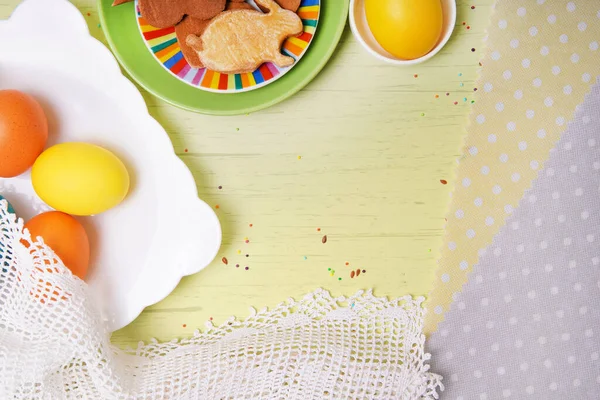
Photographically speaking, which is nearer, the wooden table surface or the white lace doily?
the white lace doily

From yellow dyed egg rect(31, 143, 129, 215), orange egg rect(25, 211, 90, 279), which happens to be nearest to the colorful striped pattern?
yellow dyed egg rect(31, 143, 129, 215)

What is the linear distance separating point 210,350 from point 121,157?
34 cm

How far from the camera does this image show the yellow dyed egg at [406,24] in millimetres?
789

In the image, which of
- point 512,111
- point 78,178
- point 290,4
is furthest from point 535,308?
point 78,178

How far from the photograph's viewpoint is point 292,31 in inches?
33.1

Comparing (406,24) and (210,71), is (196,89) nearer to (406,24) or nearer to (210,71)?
(210,71)

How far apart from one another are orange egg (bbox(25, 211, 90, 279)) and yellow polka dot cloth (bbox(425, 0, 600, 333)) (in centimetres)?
57

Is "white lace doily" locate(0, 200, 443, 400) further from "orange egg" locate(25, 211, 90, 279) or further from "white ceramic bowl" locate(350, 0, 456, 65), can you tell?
"white ceramic bowl" locate(350, 0, 456, 65)

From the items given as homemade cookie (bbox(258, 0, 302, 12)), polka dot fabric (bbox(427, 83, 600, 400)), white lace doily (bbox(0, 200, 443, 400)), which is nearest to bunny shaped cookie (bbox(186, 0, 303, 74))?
homemade cookie (bbox(258, 0, 302, 12))

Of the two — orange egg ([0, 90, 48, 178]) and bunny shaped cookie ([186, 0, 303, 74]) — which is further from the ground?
bunny shaped cookie ([186, 0, 303, 74])

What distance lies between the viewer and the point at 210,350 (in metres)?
0.88

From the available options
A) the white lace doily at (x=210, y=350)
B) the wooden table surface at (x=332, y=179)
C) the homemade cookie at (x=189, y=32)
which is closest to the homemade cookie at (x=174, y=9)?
the homemade cookie at (x=189, y=32)

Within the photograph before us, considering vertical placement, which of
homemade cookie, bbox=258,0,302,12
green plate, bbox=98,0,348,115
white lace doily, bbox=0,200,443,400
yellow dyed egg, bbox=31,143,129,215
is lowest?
white lace doily, bbox=0,200,443,400

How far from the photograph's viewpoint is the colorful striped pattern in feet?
2.78
